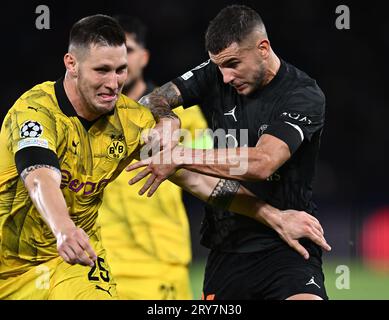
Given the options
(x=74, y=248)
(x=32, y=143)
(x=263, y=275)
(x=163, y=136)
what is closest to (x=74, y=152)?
(x=32, y=143)

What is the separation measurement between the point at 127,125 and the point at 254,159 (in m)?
0.73

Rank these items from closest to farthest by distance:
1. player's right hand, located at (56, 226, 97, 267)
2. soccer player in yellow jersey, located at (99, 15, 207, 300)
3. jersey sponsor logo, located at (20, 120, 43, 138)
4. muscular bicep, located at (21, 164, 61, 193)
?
player's right hand, located at (56, 226, 97, 267) → muscular bicep, located at (21, 164, 61, 193) → jersey sponsor logo, located at (20, 120, 43, 138) → soccer player in yellow jersey, located at (99, 15, 207, 300)

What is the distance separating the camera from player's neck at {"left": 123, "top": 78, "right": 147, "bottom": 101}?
7402mm

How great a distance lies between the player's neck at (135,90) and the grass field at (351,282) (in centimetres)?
340

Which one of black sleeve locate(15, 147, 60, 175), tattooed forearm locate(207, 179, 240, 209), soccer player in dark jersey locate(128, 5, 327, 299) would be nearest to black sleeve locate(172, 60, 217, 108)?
soccer player in dark jersey locate(128, 5, 327, 299)

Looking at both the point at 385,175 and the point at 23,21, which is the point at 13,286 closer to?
the point at 23,21

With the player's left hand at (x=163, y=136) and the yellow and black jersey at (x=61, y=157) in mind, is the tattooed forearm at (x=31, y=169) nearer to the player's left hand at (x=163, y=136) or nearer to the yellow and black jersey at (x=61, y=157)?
the yellow and black jersey at (x=61, y=157)

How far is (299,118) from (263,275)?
3.17 feet

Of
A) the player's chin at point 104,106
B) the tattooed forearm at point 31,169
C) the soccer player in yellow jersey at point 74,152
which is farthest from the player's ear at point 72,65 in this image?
the tattooed forearm at point 31,169

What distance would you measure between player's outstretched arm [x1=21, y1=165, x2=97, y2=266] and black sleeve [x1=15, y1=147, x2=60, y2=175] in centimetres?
3

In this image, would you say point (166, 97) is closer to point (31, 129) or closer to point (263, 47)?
point (263, 47)

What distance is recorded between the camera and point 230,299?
17.9ft

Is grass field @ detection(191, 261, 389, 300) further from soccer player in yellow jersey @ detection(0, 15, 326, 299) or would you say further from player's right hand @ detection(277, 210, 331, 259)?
soccer player in yellow jersey @ detection(0, 15, 326, 299)

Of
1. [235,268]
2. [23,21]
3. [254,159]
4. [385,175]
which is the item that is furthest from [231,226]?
[385,175]
